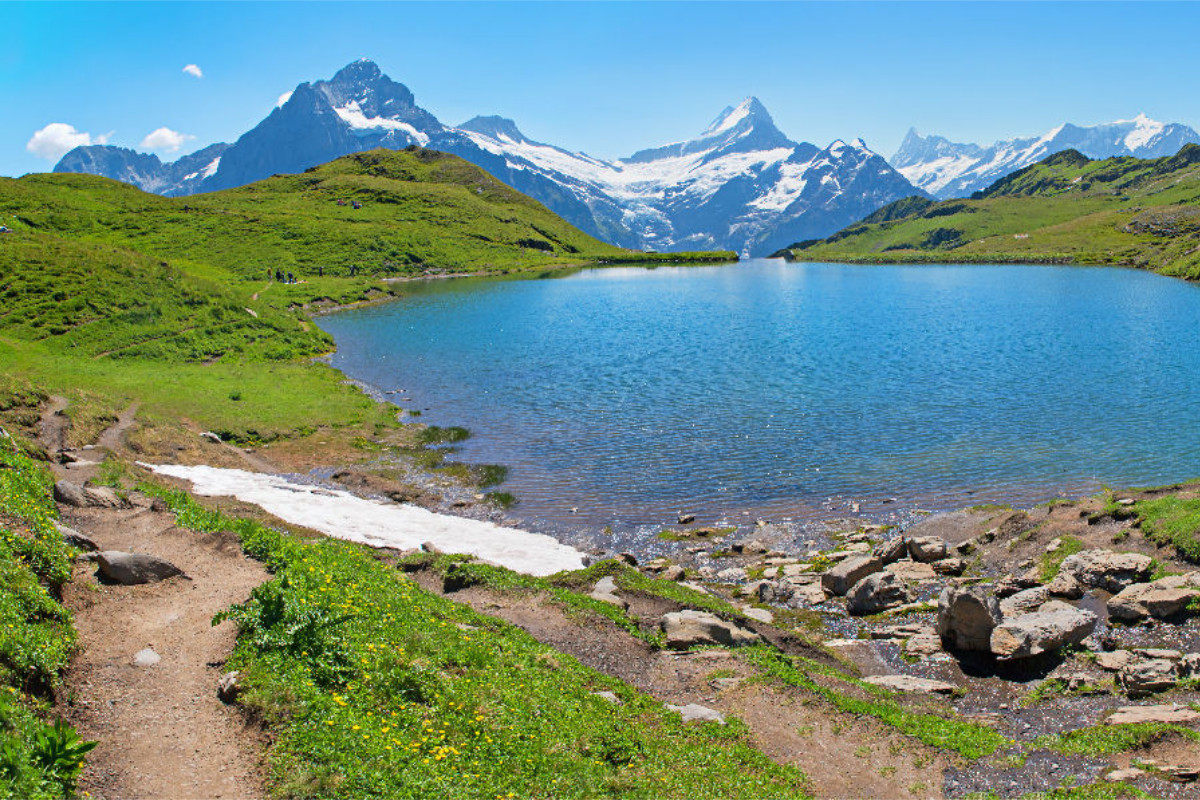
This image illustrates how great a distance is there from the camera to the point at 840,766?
1586cm

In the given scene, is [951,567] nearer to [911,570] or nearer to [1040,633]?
[911,570]

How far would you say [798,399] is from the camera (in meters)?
57.3

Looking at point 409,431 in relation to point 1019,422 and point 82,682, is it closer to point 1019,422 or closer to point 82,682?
point 82,682

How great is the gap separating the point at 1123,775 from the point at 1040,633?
6470mm

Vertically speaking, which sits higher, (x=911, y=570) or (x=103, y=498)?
(x=103, y=498)

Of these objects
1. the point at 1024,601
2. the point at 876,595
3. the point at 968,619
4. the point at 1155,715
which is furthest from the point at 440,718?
the point at 1024,601

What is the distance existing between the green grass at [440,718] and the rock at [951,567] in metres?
15.9

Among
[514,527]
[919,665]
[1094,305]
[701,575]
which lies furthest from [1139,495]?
[1094,305]

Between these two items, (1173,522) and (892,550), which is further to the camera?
(892,550)

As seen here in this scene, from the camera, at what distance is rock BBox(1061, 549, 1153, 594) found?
25406 mm

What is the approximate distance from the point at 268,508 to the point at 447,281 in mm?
143853

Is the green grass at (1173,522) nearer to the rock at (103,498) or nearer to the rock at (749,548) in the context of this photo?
the rock at (749,548)

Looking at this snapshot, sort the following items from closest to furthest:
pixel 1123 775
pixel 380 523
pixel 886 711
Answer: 1. pixel 1123 775
2. pixel 886 711
3. pixel 380 523

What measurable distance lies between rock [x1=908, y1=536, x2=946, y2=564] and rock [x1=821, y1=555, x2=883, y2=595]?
89.5 inches
